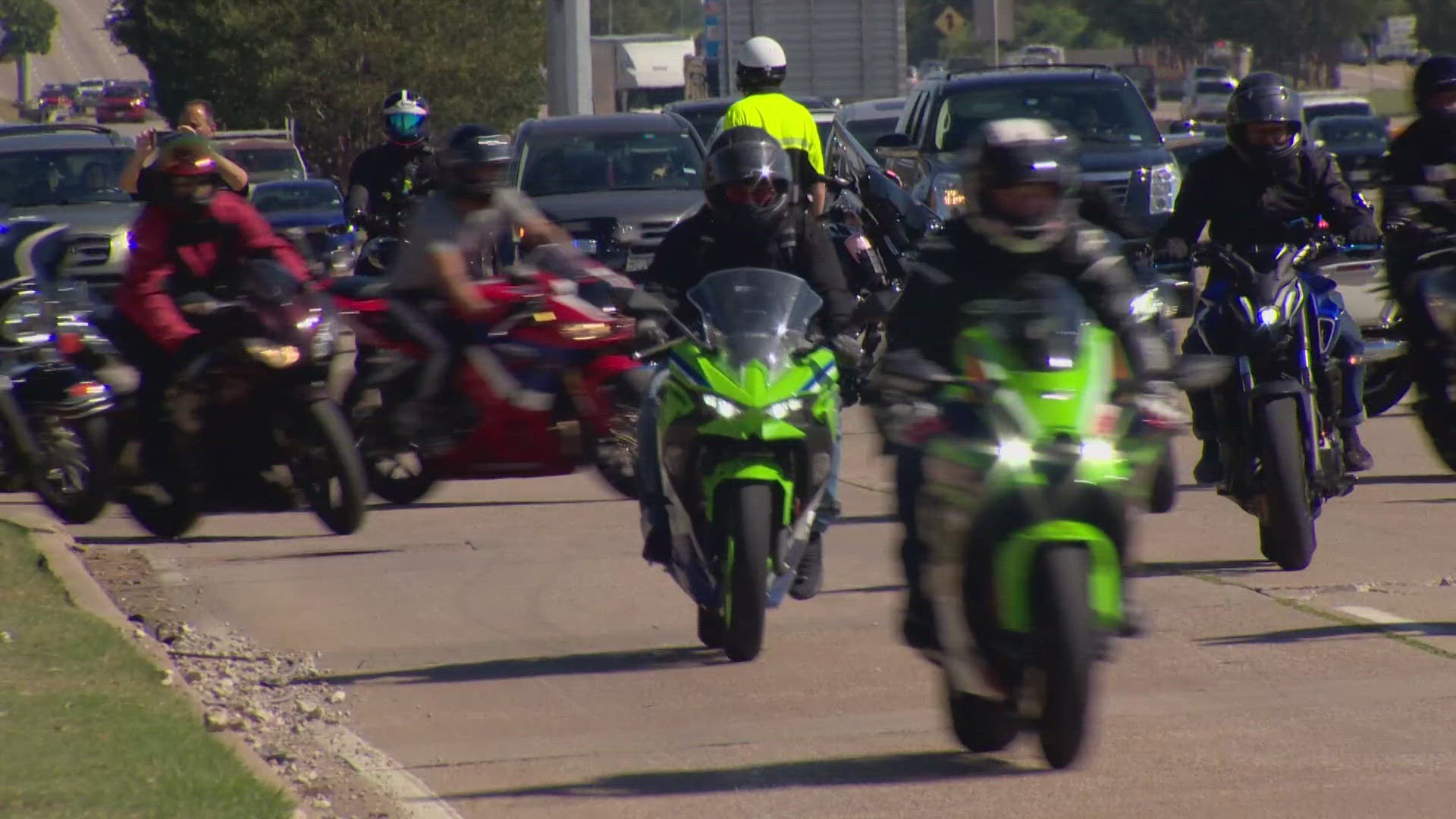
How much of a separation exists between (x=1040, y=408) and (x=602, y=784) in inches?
61.3

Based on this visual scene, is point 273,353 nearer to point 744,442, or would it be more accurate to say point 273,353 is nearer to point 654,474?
point 654,474

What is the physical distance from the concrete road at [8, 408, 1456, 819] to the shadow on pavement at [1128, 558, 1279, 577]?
2 centimetres

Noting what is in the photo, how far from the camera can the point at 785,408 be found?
6.89 metres

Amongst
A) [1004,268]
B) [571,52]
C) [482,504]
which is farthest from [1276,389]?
[571,52]

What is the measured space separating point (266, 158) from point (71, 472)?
20.9 meters

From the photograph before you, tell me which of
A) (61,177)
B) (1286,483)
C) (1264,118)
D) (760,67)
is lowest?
(1286,483)

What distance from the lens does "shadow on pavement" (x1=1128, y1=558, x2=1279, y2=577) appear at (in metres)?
8.75

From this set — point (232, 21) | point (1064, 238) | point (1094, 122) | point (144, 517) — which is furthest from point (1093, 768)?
point (232, 21)

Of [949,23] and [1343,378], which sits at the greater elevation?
[949,23]

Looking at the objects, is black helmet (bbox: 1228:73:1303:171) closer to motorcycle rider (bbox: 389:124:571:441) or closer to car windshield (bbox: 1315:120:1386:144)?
motorcycle rider (bbox: 389:124:571:441)

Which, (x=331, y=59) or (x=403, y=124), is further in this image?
(x=331, y=59)

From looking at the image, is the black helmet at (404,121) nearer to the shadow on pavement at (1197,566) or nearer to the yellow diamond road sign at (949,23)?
the shadow on pavement at (1197,566)

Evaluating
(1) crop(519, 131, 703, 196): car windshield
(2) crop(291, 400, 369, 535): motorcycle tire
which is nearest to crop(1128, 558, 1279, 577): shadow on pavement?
(2) crop(291, 400, 369, 535): motorcycle tire

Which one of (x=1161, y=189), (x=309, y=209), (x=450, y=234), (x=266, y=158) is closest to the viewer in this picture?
(x=450, y=234)
